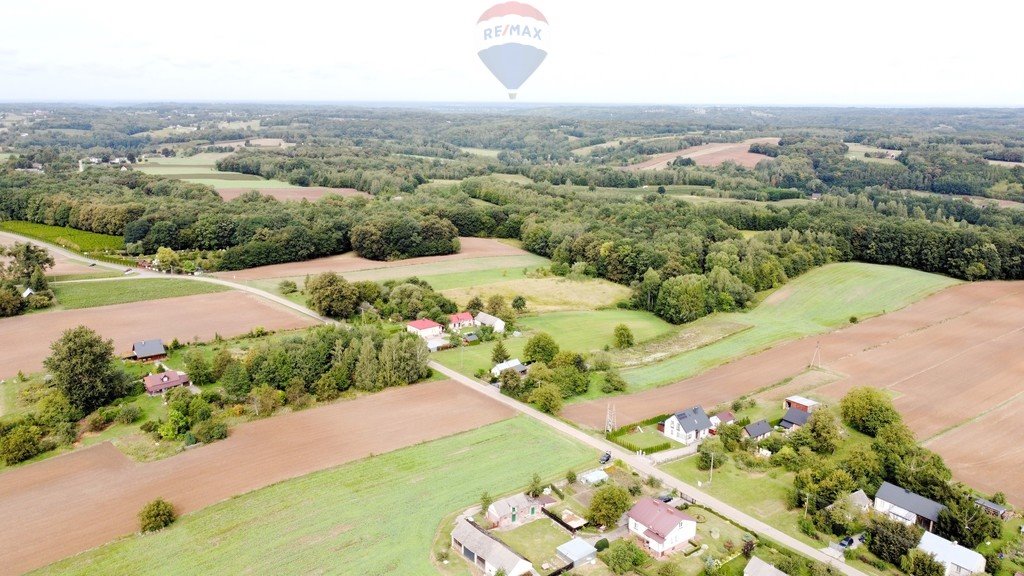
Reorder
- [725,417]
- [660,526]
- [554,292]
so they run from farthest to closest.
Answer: [554,292] → [725,417] → [660,526]

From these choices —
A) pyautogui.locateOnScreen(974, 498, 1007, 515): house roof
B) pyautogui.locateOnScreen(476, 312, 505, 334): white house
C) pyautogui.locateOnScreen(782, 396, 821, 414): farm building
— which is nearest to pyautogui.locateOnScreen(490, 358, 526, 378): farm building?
pyautogui.locateOnScreen(476, 312, 505, 334): white house

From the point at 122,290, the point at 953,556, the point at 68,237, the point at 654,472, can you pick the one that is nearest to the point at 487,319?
the point at 654,472

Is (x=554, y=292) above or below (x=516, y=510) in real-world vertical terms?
below

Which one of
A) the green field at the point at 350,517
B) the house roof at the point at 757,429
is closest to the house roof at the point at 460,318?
the green field at the point at 350,517

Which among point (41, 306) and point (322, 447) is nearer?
point (322, 447)

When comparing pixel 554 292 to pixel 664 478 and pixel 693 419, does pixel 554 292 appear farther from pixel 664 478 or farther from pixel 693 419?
pixel 664 478

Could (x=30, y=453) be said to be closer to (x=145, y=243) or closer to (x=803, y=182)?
(x=145, y=243)

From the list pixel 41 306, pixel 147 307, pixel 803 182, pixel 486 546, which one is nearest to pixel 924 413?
pixel 486 546

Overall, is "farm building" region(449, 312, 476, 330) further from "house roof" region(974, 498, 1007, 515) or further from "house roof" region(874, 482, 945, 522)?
"house roof" region(974, 498, 1007, 515)
